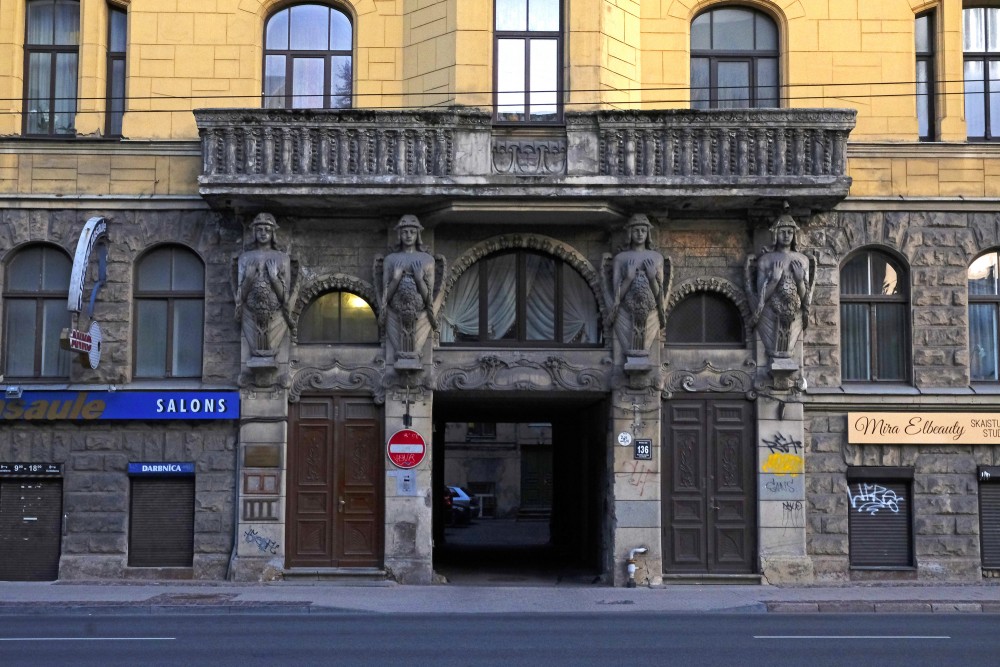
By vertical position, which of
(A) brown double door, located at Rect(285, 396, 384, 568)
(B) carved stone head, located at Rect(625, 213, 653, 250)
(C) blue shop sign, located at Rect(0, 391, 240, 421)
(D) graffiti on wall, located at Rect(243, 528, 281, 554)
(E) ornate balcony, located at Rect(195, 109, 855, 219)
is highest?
(E) ornate balcony, located at Rect(195, 109, 855, 219)

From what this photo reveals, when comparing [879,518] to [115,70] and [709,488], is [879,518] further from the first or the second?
[115,70]

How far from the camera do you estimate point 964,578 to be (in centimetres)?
2217

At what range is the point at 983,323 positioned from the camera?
23.0m

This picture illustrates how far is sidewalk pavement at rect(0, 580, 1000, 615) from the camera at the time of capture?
60.7 ft

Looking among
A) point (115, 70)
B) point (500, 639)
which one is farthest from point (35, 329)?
point (500, 639)

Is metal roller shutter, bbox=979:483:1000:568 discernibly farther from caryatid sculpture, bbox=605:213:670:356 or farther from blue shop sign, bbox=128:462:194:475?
blue shop sign, bbox=128:462:194:475

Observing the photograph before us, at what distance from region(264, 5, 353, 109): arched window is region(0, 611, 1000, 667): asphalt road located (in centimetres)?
965

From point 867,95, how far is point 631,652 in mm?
13239

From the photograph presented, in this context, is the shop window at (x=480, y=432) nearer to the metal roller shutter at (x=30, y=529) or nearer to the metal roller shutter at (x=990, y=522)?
the metal roller shutter at (x=30, y=529)

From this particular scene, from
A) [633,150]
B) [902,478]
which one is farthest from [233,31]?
[902,478]

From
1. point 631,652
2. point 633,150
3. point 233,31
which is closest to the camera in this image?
point 631,652

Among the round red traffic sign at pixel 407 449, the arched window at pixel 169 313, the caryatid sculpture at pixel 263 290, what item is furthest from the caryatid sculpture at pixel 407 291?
the arched window at pixel 169 313

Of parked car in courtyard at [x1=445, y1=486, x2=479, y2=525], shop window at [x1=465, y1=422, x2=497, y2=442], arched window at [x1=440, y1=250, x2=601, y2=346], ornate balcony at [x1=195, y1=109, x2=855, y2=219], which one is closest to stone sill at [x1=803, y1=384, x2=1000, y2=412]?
ornate balcony at [x1=195, y1=109, x2=855, y2=219]

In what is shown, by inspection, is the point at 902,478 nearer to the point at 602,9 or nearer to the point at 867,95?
the point at 867,95
